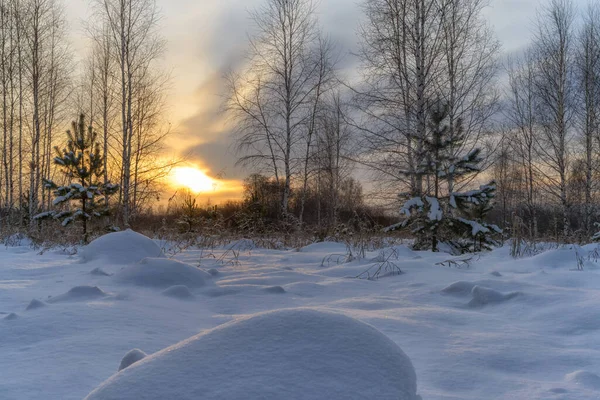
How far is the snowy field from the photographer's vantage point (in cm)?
87

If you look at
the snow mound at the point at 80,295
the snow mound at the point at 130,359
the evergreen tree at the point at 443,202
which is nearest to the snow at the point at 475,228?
the evergreen tree at the point at 443,202

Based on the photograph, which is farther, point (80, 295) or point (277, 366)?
point (80, 295)

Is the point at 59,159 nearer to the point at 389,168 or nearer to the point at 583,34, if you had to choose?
the point at 389,168

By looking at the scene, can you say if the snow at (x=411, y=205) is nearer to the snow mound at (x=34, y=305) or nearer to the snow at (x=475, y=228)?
the snow at (x=475, y=228)

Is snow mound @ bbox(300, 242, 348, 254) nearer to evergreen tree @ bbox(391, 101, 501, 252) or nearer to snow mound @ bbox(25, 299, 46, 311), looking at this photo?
evergreen tree @ bbox(391, 101, 501, 252)

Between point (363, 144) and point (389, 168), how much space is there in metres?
0.85

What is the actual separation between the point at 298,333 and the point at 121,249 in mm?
3925

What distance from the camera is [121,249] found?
4.33 metres

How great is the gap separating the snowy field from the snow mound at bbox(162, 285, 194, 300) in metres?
0.01

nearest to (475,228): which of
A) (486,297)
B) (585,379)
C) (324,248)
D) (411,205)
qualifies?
(411,205)

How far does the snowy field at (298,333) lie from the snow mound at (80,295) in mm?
11

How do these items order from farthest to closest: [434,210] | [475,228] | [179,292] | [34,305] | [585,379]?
[475,228]
[434,210]
[179,292]
[34,305]
[585,379]

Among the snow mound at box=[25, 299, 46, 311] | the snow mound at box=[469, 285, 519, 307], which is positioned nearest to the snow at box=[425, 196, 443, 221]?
the snow mound at box=[469, 285, 519, 307]

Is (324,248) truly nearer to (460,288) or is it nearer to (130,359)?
(460,288)
